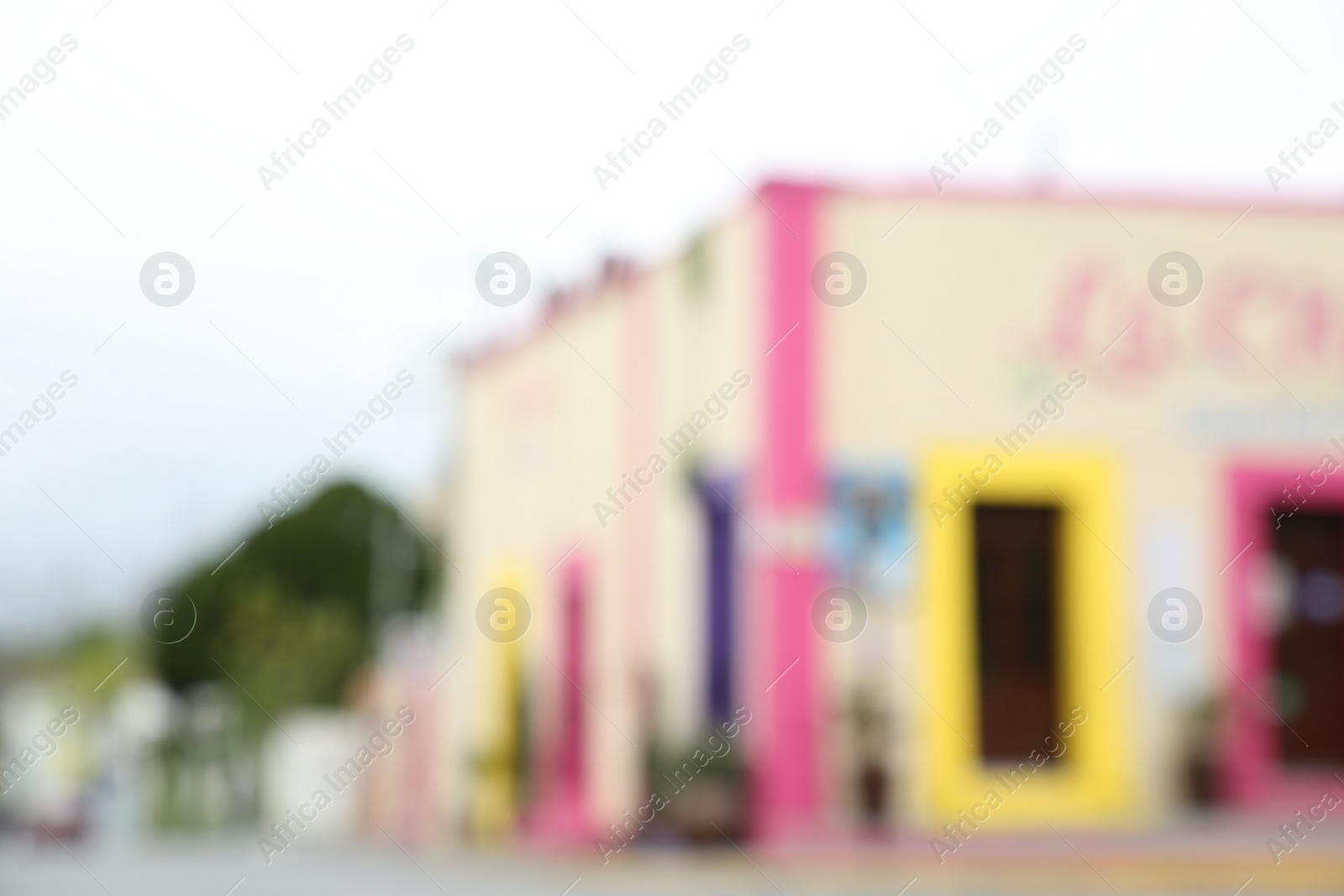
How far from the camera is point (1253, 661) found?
1262 cm

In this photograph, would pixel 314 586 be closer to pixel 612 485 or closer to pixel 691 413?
pixel 612 485

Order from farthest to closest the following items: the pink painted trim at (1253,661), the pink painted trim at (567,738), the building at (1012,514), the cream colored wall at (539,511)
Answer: the pink painted trim at (567,738)
the cream colored wall at (539,511)
the pink painted trim at (1253,661)
the building at (1012,514)

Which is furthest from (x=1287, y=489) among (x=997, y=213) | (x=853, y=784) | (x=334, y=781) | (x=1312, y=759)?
(x=334, y=781)

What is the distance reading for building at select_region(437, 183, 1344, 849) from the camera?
39.9ft

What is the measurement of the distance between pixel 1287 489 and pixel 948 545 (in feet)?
8.67

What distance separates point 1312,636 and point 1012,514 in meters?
2.57

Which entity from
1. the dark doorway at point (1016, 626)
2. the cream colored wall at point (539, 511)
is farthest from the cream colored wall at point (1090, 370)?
the cream colored wall at point (539, 511)

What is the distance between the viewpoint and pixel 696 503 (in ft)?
44.9

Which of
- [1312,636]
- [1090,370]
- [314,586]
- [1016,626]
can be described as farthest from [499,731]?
[314,586]

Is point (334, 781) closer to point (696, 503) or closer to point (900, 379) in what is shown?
point (696, 503)

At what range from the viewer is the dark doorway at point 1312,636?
1308 cm

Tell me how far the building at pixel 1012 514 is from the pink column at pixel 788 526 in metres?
0.02

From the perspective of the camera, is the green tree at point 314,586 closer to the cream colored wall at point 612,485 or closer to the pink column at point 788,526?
the cream colored wall at point 612,485

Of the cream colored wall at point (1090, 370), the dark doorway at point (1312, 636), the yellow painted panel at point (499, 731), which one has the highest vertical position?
the cream colored wall at point (1090, 370)
